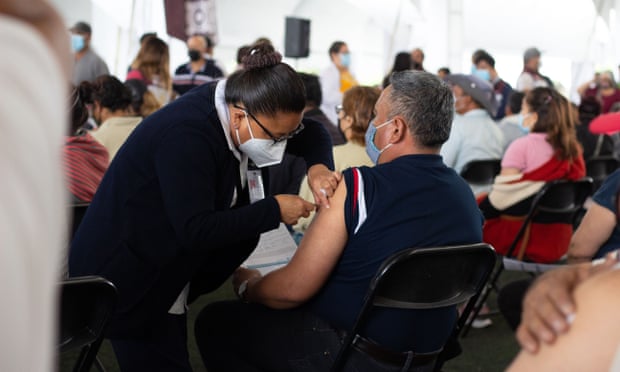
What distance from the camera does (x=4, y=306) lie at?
0.47 m

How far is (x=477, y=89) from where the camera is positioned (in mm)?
4465

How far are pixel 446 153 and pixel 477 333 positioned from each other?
1.13 meters

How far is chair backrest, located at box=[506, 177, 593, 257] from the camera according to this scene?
3537mm

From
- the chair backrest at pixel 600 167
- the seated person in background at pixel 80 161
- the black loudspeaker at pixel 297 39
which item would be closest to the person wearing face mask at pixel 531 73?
the chair backrest at pixel 600 167

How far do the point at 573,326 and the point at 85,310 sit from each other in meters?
1.17

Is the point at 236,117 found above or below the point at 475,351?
above

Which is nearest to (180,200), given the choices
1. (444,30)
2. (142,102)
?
(142,102)

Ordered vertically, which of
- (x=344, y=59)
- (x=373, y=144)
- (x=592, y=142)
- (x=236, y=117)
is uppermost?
(x=236, y=117)

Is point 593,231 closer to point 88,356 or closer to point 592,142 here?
point 88,356

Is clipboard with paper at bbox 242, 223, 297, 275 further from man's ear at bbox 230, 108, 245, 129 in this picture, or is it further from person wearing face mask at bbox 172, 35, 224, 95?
person wearing face mask at bbox 172, 35, 224, 95

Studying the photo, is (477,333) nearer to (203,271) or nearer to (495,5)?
(203,271)

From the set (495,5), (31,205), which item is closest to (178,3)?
(31,205)

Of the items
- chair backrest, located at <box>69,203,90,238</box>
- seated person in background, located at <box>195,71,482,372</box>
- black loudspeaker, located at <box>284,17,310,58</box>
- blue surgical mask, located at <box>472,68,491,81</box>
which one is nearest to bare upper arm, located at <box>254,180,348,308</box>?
seated person in background, located at <box>195,71,482,372</box>

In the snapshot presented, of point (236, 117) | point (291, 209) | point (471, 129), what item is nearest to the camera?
point (291, 209)
